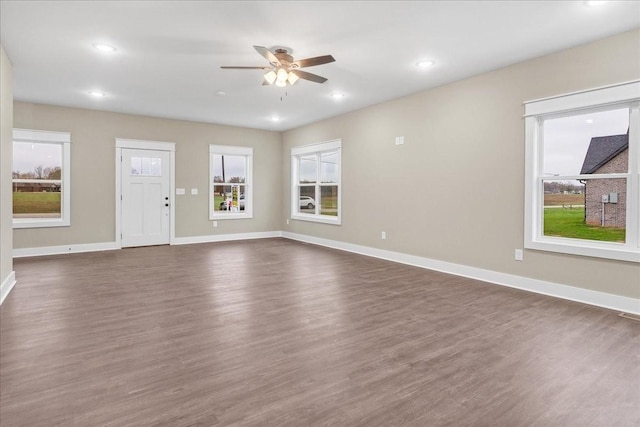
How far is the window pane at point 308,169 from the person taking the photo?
8188 millimetres

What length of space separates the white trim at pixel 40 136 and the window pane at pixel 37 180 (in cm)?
17

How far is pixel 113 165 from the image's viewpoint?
275 inches

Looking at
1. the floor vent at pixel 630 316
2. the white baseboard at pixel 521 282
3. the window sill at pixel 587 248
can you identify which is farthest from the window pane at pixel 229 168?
the floor vent at pixel 630 316

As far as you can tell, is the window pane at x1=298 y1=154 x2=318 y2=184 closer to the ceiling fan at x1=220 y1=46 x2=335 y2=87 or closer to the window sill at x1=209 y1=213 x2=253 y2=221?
the window sill at x1=209 y1=213 x2=253 y2=221

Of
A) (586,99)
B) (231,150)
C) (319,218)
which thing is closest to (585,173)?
(586,99)

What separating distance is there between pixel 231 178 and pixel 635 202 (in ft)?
24.1

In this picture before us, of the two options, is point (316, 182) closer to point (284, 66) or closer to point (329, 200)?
point (329, 200)

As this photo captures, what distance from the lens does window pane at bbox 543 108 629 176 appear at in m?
3.66

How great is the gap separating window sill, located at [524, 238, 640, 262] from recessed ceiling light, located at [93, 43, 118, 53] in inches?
206

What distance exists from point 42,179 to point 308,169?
205 inches

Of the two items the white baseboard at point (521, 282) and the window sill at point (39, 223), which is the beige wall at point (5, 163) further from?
the white baseboard at point (521, 282)

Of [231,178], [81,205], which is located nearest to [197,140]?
[231,178]

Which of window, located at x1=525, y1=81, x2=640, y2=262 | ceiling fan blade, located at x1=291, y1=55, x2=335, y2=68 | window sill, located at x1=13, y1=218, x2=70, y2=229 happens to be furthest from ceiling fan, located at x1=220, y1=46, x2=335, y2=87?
window sill, located at x1=13, y1=218, x2=70, y2=229

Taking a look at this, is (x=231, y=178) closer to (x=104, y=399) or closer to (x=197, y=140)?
(x=197, y=140)
